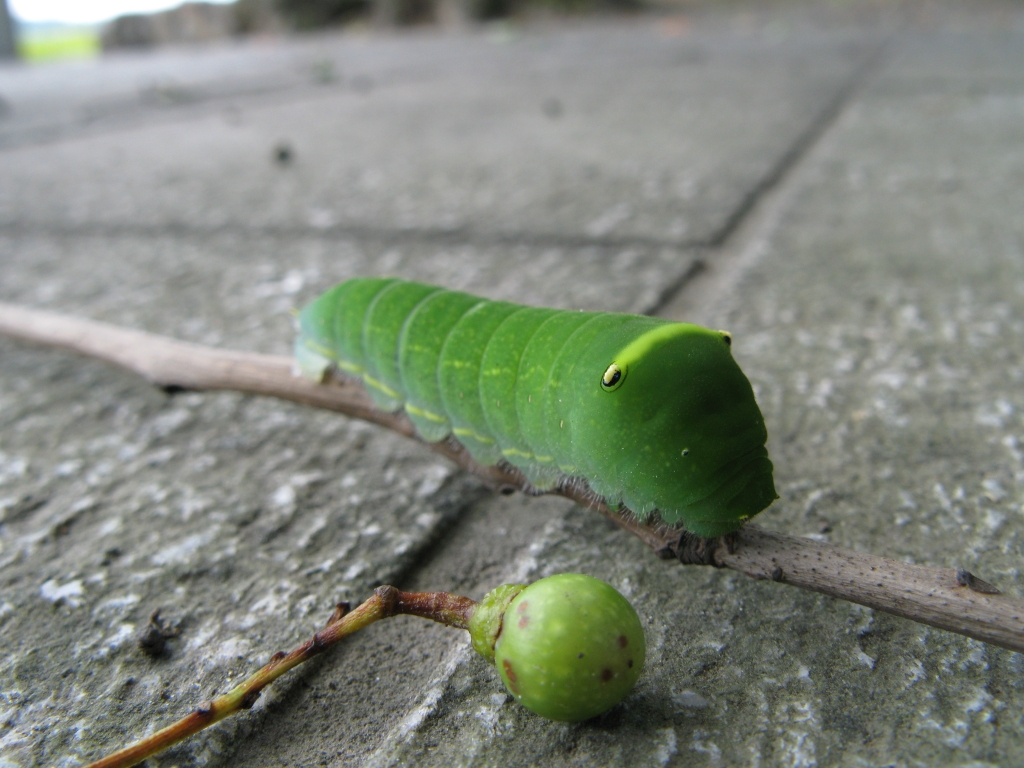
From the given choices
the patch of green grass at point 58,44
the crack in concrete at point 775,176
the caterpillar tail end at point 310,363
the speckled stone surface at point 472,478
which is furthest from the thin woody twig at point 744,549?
the patch of green grass at point 58,44

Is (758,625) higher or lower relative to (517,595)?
lower

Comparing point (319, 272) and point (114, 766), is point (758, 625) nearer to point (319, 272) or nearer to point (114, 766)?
point (114, 766)

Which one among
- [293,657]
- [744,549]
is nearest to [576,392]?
[744,549]

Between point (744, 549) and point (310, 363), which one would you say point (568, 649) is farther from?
point (310, 363)

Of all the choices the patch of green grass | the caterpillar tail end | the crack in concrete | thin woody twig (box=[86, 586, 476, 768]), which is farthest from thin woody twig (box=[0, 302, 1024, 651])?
the patch of green grass

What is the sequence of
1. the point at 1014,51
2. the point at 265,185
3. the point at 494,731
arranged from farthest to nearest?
the point at 1014,51, the point at 265,185, the point at 494,731

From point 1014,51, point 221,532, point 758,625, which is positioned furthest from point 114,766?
point 1014,51

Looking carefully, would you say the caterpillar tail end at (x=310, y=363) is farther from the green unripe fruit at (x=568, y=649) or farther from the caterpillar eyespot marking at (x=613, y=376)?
the green unripe fruit at (x=568, y=649)
